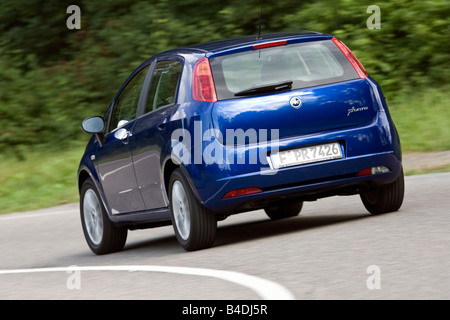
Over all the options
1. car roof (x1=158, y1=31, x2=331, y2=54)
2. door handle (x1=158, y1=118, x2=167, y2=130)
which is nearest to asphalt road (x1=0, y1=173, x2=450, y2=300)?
door handle (x1=158, y1=118, x2=167, y2=130)

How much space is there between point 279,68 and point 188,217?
1.44m

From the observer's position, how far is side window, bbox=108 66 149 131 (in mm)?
9141

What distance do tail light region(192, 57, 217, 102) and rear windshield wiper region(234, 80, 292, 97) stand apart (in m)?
0.21

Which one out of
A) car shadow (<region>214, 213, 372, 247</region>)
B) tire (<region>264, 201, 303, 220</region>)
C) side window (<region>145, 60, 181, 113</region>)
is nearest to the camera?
side window (<region>145, 60, 181, 113</region>)

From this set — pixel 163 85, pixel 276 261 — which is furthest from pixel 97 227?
pixel 276 261

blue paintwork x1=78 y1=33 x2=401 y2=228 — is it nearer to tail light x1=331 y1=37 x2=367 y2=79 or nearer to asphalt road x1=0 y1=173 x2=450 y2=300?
tail light x1=331 y1=37 x2=367 y2=79

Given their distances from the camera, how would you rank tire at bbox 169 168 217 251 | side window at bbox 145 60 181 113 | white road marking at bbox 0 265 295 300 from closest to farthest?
white road marking at bbox 0 265 295 300 → tire at bbox 169 168 217 251 → side window at bbox 145 60 181 113

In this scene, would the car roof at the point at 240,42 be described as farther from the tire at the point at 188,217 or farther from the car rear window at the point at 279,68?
the tire at the point at 188,217

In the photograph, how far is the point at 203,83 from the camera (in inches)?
316

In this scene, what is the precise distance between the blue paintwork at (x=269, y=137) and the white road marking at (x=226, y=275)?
0.73m

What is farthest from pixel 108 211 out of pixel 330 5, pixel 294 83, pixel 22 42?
pixel 22 42

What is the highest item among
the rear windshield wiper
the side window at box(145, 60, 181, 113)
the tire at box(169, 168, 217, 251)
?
the rear windshield wiper

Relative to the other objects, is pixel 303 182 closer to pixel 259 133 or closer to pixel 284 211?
pixel 259 133

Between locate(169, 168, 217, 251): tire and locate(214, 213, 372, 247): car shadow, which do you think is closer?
locate(169, 168, 217, 251): tire
